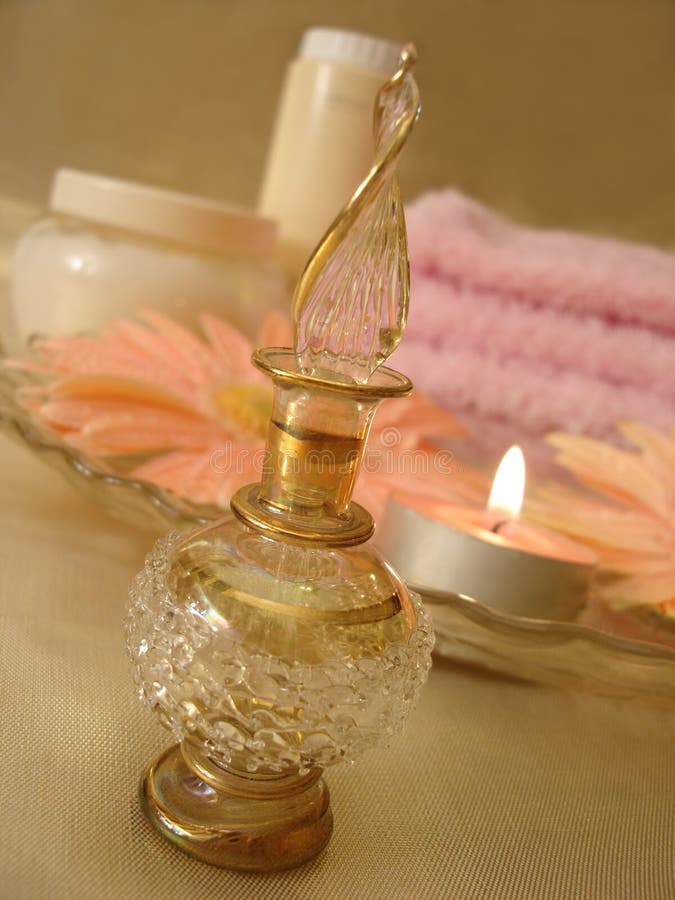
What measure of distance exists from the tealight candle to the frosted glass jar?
26cm

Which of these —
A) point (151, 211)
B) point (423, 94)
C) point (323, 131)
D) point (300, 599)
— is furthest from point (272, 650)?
point (423, 94)

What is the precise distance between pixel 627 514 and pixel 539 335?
194 millimetres

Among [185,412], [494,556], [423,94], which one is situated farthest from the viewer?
[423,94]

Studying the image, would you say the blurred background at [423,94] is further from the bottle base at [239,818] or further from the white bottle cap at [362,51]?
the bottle base at [239,818]

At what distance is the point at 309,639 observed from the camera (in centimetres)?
20

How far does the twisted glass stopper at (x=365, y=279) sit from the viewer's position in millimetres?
202

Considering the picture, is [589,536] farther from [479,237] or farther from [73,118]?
[73,118]

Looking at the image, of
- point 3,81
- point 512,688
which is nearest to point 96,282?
point 512,688

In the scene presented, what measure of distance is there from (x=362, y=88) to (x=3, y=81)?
393 mm

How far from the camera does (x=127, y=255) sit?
0.54m

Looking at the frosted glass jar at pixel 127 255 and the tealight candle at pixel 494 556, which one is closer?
the tealight candle at pixel 494 556

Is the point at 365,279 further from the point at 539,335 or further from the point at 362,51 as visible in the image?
the point at 362,51

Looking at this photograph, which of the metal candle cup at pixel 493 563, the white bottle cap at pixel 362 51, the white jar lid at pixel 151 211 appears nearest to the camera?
the metal candle cup at pixel 493 563

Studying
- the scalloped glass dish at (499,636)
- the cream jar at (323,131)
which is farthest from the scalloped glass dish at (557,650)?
the cream jar at (323,131)
